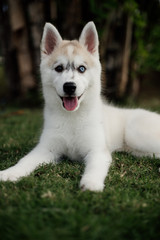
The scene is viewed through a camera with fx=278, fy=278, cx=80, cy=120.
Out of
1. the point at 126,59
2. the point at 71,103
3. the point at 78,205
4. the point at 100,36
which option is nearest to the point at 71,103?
the point at 71,103

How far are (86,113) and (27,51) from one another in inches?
235

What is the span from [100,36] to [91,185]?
593 cm

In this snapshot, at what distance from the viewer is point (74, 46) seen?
3.49 meters

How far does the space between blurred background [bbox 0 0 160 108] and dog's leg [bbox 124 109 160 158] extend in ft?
14.4

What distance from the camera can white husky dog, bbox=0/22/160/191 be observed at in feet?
10.7

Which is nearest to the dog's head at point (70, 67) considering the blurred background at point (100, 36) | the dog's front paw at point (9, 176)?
the dog's front paw at point (9, 176)

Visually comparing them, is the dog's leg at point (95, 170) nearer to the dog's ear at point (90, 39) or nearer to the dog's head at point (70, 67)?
the dog's head at point (70, 67)

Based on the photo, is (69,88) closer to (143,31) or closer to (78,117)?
(78,117)

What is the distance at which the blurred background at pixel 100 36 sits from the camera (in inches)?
305

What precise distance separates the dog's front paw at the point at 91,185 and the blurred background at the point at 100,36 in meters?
5.69

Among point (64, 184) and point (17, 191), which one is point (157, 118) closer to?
point (64, 184)

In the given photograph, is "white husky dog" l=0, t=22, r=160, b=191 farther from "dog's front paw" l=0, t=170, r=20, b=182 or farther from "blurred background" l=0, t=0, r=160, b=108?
"blurred background" l=0, t=0, r=160, b=108

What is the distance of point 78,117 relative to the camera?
353 cm

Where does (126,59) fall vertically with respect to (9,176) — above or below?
above
